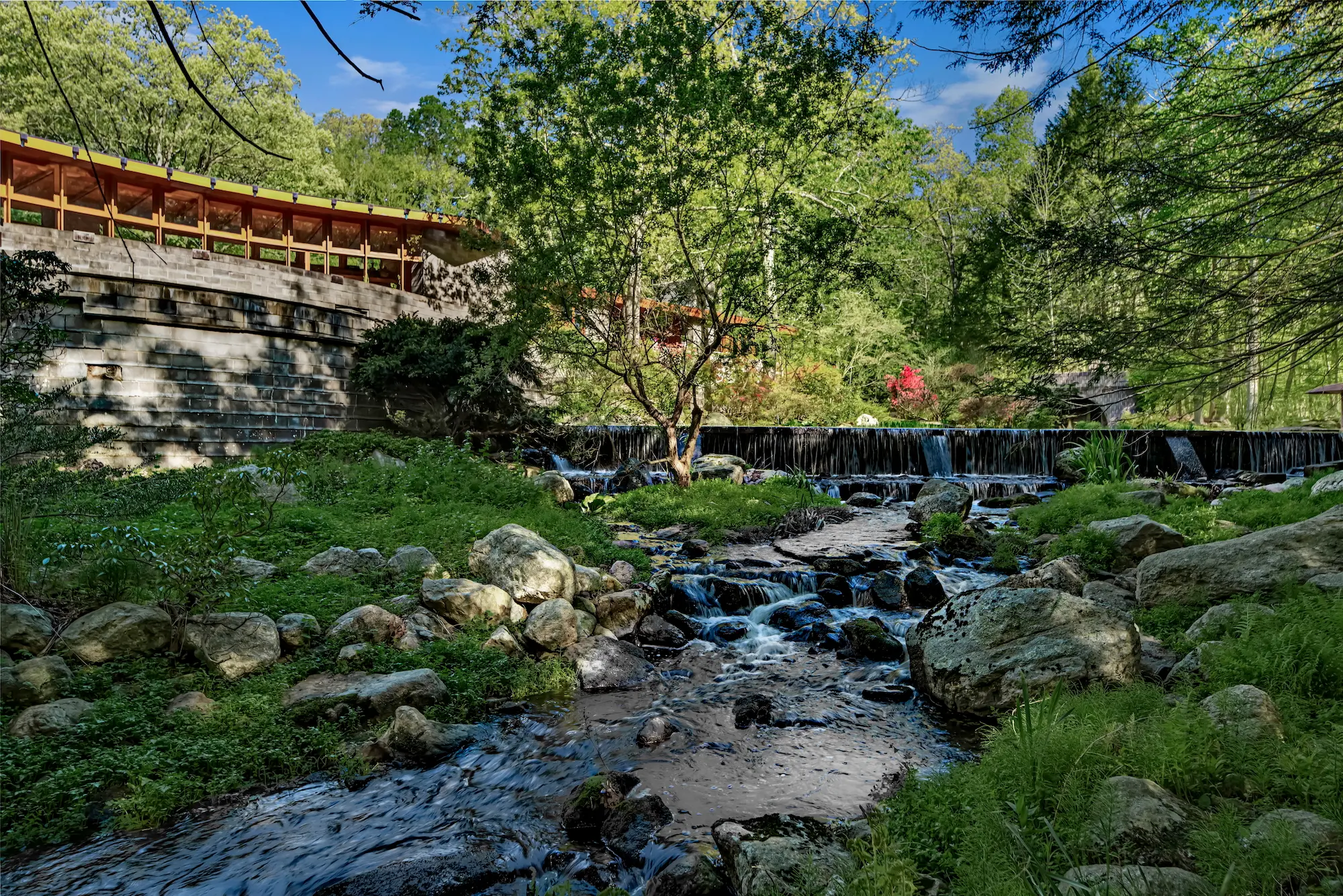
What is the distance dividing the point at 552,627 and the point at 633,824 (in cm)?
270

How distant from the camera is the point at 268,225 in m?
22.8

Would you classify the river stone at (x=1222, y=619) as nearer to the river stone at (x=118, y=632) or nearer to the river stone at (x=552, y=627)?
the river stone at (x=552, y=627)

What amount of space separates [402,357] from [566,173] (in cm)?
616

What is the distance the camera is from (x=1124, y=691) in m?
4.30

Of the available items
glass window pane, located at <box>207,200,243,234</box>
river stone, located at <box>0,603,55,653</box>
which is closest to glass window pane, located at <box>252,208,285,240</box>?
glass window pane, located at <box>207,200,243,234</box>

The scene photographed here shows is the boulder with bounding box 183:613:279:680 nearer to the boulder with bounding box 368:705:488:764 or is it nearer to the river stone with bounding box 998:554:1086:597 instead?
the boulder with bounding box 368:705:488:764

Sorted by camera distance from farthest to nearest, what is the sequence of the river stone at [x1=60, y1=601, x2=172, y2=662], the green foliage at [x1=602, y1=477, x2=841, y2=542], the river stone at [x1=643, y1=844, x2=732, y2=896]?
the green foliage at [x1=602, y1=477, x2=841, y2=542] → the river stone at [x1=60, y1=601, x2=172, y2=662] → the river stone at [x1=643, y1=844, x2=732, y2=896]

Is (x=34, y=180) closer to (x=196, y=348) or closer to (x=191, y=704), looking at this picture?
(x=196, y=348)

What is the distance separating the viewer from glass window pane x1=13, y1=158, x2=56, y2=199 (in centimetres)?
1861

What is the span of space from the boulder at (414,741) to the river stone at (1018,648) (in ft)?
11.0

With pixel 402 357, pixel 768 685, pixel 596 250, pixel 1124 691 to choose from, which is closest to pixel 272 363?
pixel 402 357

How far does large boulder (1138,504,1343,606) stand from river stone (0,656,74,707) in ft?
26.4

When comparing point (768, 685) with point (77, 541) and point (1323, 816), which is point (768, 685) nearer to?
point (1323, 816)

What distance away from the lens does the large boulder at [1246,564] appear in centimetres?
550
